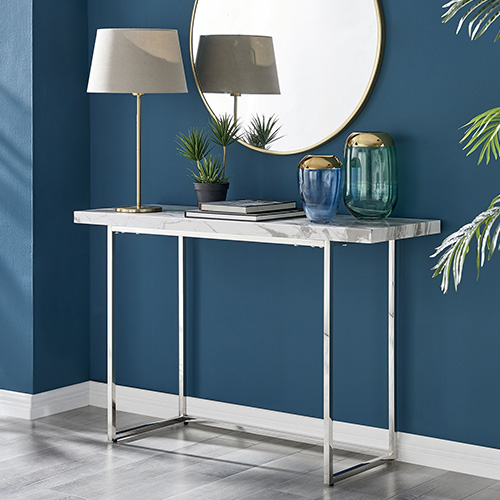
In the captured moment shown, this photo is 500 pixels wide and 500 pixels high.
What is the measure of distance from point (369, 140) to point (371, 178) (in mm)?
133

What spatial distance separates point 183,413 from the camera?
4.01 metres

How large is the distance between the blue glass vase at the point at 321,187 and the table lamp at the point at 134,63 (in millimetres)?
666

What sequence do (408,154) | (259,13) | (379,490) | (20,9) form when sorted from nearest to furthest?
(379,490)
(408,154)
(259,13)
(20,9)

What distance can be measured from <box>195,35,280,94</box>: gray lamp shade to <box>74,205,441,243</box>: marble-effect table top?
1.78 feet

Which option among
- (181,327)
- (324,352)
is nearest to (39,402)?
(181,327)

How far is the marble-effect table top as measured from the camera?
3055mm

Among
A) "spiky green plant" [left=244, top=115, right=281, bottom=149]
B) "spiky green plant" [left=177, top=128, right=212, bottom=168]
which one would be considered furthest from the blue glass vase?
"spiky green plant" [left=177, top=128, right=212, bottom=168]

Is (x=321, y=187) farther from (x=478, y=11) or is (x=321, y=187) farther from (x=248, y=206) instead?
(x=478, y=11)

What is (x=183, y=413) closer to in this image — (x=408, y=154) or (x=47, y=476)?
(x=47, y=476)

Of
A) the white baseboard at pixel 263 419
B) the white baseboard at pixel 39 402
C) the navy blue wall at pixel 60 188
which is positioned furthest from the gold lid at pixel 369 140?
the white baseboard at pixel 39 402

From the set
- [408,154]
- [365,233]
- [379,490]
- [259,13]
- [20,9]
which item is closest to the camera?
[365,233]

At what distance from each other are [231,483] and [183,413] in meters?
0.78

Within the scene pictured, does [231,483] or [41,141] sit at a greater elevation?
[41,141]

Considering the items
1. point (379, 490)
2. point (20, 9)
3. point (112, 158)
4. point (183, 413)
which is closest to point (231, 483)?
point (379, 490)
